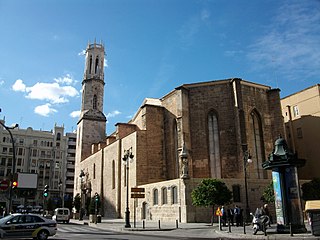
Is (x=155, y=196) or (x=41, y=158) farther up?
(x=41, y=158)

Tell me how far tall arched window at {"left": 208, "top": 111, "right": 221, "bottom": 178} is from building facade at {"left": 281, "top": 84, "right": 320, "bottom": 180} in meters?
12.7

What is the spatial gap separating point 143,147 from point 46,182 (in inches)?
1600

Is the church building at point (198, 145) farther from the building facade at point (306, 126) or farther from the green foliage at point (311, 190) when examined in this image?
the building facade at point (306, 126)

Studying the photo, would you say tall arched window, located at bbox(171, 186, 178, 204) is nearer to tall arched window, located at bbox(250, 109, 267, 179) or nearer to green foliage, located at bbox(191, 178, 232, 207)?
green foliage, located at bbox(191, 178, 232, 207)

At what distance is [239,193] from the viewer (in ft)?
89.9

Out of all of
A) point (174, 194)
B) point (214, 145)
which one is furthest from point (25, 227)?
point (214, 145)

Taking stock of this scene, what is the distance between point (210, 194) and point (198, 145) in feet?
28.6

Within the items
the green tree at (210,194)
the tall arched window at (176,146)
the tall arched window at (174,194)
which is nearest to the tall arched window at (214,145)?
the tall arched window at (176,146)

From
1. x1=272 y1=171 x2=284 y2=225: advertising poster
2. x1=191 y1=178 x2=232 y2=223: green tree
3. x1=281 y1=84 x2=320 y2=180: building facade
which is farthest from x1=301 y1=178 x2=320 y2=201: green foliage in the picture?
x1=272 y1=171 x2=284 y2=225: advertising poster

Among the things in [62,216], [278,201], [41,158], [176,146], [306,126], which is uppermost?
[41,158]

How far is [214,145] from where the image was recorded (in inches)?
1257

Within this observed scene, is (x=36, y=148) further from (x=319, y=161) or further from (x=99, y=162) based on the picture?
(x=319, y=161)

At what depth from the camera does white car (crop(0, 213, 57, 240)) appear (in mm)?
12930

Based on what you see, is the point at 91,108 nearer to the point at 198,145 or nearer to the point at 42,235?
the point at 198,145
